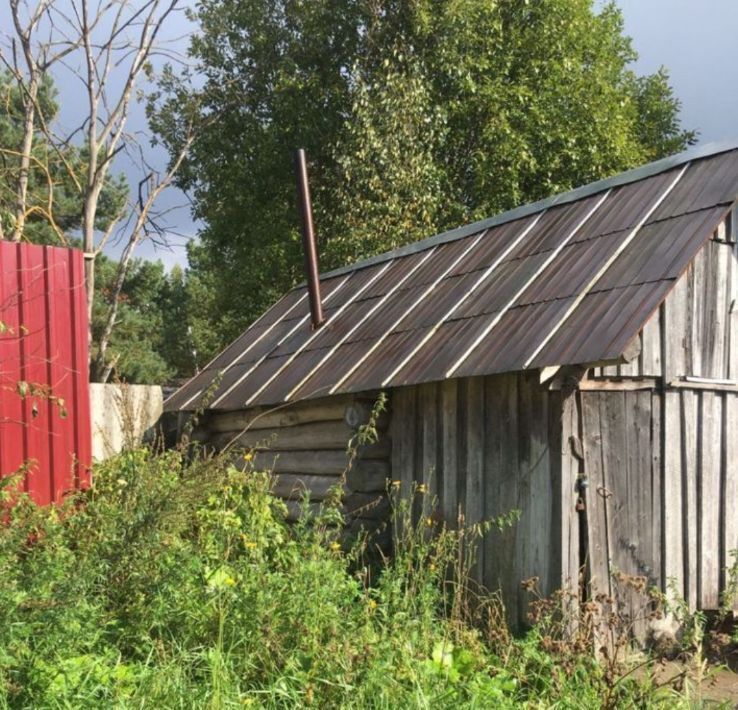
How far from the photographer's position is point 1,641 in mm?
4027

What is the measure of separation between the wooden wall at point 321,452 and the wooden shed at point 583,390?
0.10ft

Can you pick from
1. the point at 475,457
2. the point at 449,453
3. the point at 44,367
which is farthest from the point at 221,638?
the point at 44,367

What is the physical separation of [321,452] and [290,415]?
635mm

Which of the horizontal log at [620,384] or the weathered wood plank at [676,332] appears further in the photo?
the weathered wood plank at [676,332]

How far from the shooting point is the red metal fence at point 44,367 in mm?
7465

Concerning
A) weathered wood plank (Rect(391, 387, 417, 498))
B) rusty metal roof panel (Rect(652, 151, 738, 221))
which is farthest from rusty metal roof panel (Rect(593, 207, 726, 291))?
weathered wood plank (Rect(391, 387, 417, 498))

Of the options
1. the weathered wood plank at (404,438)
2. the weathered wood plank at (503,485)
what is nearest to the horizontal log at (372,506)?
the weathered wood plank at (404,438)

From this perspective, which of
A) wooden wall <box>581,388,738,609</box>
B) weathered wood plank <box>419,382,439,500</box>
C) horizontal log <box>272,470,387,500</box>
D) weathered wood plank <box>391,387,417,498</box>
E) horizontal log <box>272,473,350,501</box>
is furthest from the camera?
horizontal log <box>272,473,350,501</box>

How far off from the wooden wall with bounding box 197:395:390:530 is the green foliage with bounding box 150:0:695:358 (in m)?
8.46

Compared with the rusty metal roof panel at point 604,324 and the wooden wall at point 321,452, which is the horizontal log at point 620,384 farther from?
the wooden wall at point 321,452

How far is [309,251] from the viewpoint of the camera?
10547 mm

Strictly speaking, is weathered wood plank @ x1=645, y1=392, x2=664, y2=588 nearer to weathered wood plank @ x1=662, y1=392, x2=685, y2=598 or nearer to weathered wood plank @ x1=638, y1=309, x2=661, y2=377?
weathered wood plank @ x1=662, y1=392, x2=685, y2=598

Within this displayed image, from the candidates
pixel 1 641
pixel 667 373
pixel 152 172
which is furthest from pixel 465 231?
pixel 152 172

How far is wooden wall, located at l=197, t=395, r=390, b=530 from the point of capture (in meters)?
7.69
